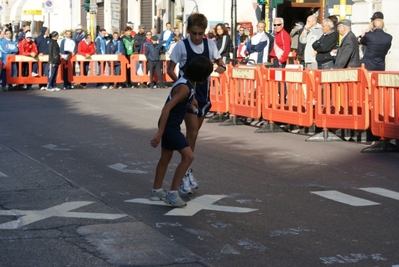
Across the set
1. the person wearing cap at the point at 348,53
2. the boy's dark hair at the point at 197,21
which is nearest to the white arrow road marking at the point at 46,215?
the boy's dark hair at the point at 197,21

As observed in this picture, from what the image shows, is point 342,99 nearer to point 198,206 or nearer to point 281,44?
point 198,206

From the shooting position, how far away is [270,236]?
728 centimetres

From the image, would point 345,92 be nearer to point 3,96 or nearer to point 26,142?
point 26,142

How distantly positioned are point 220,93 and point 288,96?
2915 mm

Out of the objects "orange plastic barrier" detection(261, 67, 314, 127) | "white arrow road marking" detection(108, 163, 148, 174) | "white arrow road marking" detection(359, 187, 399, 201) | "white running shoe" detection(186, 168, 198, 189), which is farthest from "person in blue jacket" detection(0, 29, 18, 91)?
"white arrow road marking" detection(359, 187, 399, 201)

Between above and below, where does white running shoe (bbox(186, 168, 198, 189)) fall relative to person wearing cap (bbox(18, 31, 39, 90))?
below

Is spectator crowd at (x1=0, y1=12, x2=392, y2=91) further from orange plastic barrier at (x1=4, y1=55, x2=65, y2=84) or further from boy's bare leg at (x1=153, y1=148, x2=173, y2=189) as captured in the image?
boy's bare leg at (x1=153, y1=148, x2=173, y2=189)

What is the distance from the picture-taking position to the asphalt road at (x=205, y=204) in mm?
6691

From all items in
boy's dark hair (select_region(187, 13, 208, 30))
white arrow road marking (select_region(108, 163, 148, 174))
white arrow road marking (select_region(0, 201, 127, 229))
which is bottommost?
white arrow road marking (select_region(0, 201, 127, 229))

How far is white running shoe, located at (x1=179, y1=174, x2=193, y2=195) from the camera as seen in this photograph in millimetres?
9297

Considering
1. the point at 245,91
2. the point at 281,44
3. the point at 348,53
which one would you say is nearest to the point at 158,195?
the point at 245,91

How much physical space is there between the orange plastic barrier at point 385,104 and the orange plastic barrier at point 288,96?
164 centimetres

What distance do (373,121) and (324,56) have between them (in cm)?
433

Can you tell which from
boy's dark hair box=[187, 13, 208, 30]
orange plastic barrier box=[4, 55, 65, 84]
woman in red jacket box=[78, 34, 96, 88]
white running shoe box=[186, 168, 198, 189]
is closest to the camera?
boy's dark hair box=[187, 13, 208, 30]
